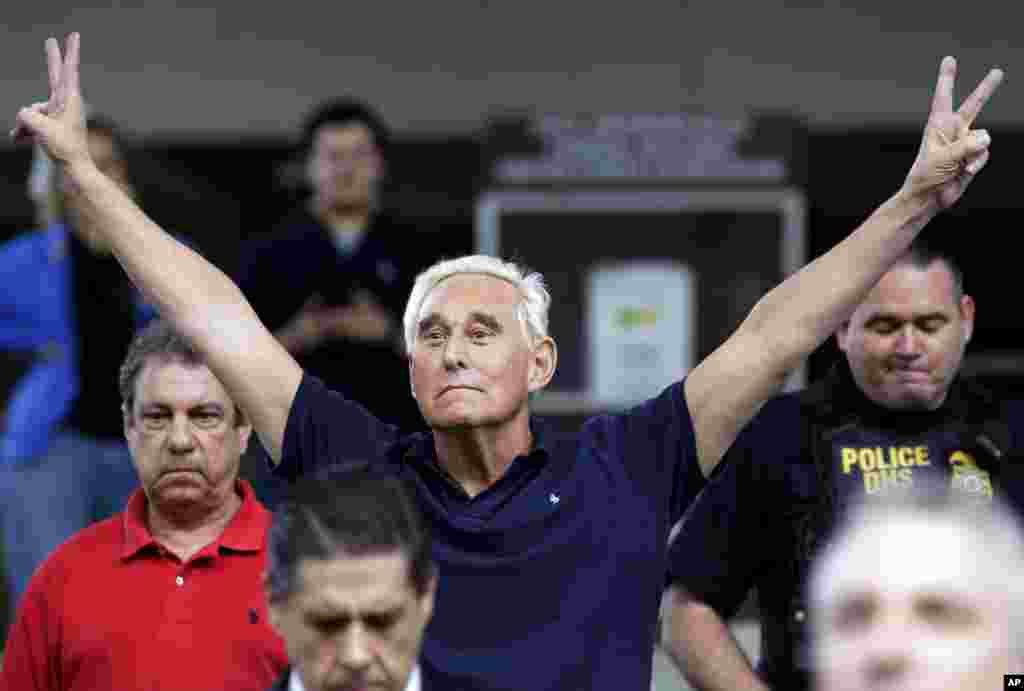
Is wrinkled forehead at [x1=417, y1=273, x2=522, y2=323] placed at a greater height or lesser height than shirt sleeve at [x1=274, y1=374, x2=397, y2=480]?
greater

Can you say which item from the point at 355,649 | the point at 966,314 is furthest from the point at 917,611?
the point at 966,314

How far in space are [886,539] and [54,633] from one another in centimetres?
199

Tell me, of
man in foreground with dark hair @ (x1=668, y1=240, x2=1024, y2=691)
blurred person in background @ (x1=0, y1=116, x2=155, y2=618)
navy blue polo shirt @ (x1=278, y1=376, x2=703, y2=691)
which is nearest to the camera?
navy blue polo shirt @ (x1=278, y1=376, x2=703, y2=691)

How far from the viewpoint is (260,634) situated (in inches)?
134

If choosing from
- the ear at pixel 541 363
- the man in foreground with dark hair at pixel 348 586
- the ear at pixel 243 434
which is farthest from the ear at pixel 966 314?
the man in foreground with dark hair at pixel 348 586

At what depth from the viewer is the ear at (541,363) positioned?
340cm

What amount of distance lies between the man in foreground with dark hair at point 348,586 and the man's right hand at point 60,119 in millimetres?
863

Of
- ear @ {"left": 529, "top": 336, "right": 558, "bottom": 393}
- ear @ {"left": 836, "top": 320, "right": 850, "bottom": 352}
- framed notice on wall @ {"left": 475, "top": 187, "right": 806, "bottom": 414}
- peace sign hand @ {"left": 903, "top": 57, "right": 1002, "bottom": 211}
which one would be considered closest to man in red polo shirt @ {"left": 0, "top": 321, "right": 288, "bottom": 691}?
ear @ {"left": 529, "top": 336, "right": 558, "bottom": 393}

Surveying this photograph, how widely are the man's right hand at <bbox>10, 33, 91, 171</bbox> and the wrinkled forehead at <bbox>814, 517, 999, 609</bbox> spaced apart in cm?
180

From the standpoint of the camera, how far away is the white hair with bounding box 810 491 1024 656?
1826mm

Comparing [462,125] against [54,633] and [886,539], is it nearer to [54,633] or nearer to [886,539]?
[54,633]

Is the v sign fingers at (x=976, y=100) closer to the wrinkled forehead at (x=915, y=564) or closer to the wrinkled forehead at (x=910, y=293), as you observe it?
the wrinkled forehead at (x=910, y=293)

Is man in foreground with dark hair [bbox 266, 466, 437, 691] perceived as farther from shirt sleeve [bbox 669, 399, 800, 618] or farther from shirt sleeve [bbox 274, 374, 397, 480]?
shirt sleeve [bbox 669, 399, 800, 618]

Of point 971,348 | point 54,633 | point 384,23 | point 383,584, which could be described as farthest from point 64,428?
point 971,348
